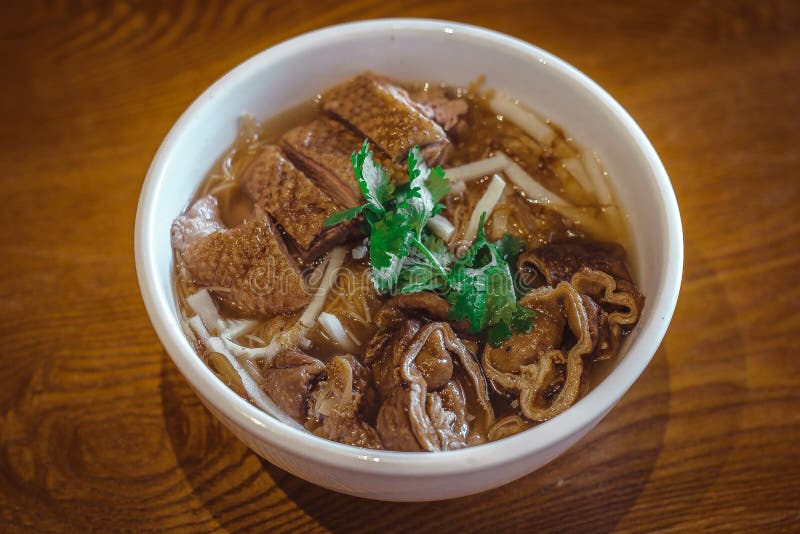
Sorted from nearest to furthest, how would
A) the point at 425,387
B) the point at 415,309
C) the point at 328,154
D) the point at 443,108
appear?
the point at 425,387, the point at 415,309, the point at 328,154, the point at 443,108

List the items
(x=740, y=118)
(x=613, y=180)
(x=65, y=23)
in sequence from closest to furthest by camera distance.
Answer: (x=613, y=180), (x=740, y=118), (x=65, y=23)

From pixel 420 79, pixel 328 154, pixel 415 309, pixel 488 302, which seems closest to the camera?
pixel 488 302


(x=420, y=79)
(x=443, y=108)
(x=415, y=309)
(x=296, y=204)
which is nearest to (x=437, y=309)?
(x=415, y=309)

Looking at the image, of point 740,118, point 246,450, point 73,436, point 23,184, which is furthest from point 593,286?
point 23,184

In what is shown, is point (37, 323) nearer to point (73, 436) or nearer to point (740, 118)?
point (73, 436)

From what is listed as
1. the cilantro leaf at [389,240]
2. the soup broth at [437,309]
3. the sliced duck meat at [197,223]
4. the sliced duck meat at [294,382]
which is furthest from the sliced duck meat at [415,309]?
the sliced duck meat at [197,223]

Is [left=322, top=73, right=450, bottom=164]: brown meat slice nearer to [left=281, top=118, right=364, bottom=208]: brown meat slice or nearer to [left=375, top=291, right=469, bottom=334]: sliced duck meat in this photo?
[left=281, top=118, right=364, bottom=208]: brown meat slice

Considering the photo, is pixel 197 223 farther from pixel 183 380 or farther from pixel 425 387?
pixel 425 387
